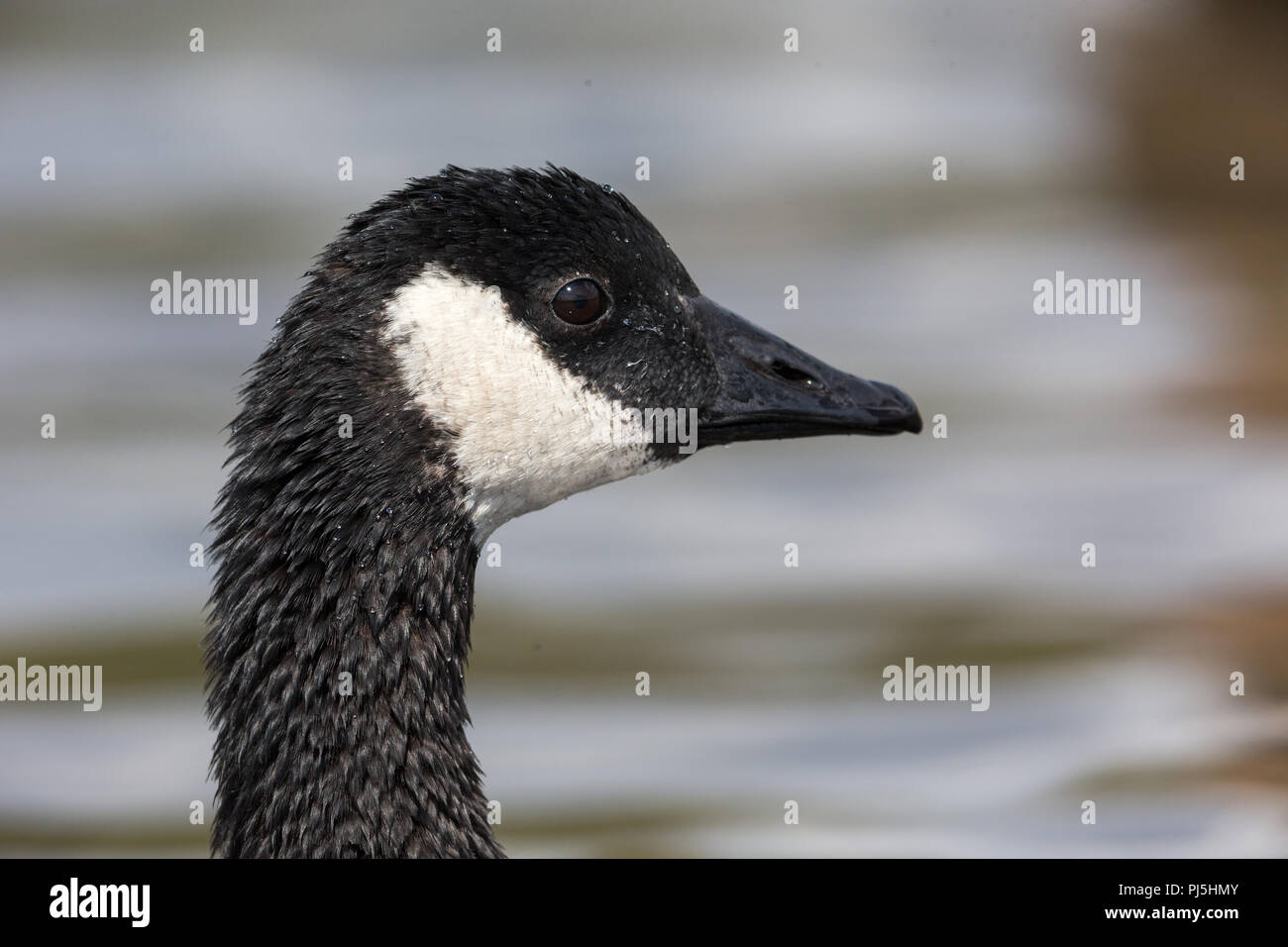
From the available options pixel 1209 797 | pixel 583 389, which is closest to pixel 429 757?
pixel 583 389

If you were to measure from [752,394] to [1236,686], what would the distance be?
19.1 feet

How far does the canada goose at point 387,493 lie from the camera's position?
181 inches

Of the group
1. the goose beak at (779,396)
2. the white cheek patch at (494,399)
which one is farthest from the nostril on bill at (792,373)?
the white cheek patch at (494,399)

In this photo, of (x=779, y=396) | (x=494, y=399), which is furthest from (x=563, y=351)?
(x=779, y=396)

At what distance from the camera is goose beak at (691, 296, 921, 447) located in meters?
5.14

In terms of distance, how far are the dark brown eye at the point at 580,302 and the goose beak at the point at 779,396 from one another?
42 cm

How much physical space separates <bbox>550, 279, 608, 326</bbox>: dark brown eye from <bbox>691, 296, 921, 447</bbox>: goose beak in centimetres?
42

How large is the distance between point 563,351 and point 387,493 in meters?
0.74

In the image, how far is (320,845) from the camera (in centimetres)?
459

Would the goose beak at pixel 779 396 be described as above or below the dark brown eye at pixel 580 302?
below

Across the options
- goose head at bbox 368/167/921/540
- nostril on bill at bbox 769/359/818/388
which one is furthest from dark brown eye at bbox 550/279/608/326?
nostril on bill at bbox 769/359/818/388

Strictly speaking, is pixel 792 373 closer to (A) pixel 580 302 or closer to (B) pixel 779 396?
(B) pixel 779 396

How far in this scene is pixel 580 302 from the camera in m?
4.98

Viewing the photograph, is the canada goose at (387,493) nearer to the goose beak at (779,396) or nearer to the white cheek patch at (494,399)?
the white cheek patch at (494,399)
